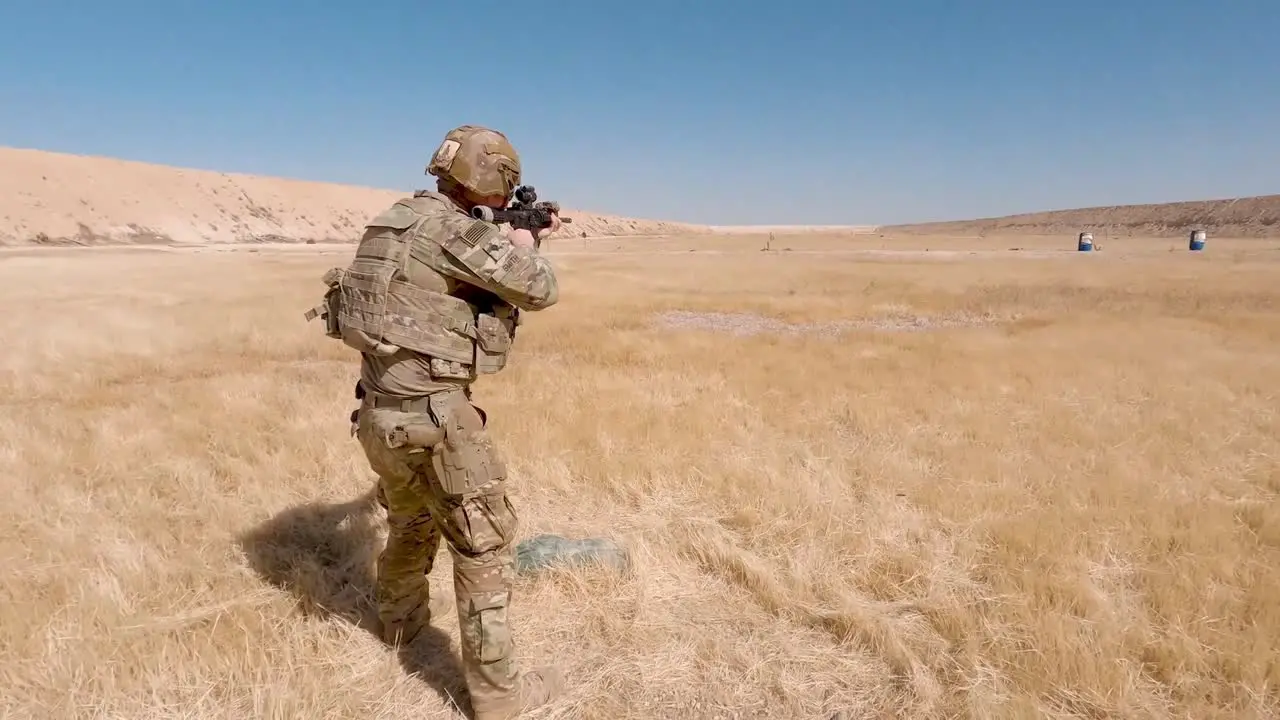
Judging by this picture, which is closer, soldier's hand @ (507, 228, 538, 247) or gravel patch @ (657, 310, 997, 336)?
soldier's hand @ (507, 228, 538, 247)

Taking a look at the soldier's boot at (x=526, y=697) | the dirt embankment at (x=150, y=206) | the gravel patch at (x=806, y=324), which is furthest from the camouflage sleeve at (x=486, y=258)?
the dirt embankment at (x=150, y=206)

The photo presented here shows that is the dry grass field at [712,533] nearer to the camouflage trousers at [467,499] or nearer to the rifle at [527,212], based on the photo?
the camouflage trousers at [467,499]

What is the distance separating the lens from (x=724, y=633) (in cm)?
330

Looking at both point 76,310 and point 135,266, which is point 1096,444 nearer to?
point 76,310

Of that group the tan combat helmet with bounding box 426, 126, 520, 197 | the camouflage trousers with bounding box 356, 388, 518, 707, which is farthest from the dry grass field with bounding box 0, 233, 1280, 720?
the tan combat helmet with bounding box 426, 126, 520, 197

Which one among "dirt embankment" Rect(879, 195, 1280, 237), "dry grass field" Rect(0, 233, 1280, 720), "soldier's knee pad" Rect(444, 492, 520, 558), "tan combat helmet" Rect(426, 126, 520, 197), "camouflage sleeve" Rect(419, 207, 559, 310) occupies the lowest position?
"dry grass field" Rect(0, 233, 1280, 720)

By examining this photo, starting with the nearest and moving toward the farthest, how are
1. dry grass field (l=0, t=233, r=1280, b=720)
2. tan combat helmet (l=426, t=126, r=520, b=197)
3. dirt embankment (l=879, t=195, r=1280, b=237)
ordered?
tan combat helmet (l=426, t=126, r=520, b=197), dry grass field (l=0, t=233, r=1280, b=720), dirt embankment (l=879, t=195, r=1280, b=237)

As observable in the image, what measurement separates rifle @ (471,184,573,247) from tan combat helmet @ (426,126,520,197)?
6.2 inches

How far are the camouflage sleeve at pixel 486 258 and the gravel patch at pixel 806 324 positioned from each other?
1021cm

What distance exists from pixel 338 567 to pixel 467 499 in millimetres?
1963

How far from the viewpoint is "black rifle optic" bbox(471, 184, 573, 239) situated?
2.94 m

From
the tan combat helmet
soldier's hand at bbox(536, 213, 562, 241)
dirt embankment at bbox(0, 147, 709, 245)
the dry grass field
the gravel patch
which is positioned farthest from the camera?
dirt embankment at bbox(0, 147, 709, 245)

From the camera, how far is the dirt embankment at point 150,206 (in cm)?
4334

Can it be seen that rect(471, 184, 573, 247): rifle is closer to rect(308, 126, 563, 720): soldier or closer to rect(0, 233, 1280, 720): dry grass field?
rect(308, 126, 563, 720): soldier
